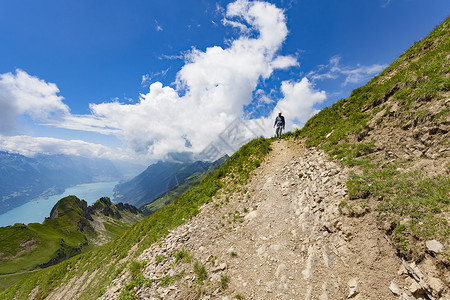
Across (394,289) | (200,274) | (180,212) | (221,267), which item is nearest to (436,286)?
(394,289)

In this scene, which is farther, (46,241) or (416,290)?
(46,241)

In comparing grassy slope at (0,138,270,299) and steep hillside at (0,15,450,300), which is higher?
grassy slope at (0,138,270,299)

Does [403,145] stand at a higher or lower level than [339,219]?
higher

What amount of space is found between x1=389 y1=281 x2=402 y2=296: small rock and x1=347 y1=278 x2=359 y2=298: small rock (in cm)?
92

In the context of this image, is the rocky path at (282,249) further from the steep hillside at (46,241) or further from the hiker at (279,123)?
the steep hillside at (46,241)

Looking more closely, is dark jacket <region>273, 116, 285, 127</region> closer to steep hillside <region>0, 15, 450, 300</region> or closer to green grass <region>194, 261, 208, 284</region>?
steep hillside <region>0, 15, 450, 300</region>

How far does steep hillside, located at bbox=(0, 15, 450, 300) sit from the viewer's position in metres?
6.04

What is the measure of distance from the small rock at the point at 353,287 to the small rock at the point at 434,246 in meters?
2.45

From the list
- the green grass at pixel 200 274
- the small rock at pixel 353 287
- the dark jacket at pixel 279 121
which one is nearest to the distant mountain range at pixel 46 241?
the green grass at pixel 200 274

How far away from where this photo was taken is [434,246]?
17.4ft

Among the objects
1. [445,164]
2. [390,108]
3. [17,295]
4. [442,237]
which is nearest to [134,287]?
[442,237]

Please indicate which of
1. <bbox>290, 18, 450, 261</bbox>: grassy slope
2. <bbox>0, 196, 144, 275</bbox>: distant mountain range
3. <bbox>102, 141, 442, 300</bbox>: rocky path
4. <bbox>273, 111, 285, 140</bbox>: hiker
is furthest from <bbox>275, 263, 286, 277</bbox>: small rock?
<bbox>0, 196, 144, 275</bbox>: distant mountain range

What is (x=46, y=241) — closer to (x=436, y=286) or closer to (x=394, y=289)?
(x=394, y=289)

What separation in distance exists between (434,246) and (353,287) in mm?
2751
